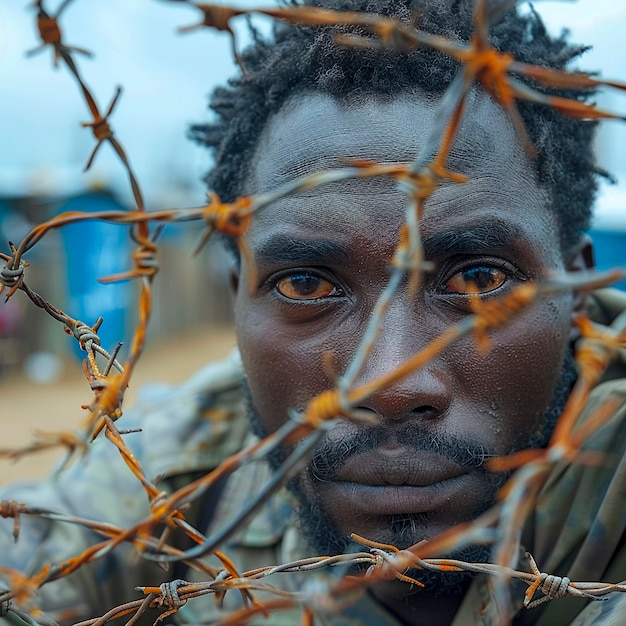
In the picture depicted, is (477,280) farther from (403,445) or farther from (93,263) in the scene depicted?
(93,263)

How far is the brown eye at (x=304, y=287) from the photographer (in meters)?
1.33

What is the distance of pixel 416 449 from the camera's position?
3.86ft

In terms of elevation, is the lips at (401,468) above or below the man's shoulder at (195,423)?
below

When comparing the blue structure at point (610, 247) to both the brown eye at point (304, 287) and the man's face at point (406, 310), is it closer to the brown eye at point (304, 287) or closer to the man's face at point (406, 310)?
the man's face at point (406, 310)

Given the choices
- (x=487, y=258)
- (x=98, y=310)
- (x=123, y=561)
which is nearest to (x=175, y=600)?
(x=487, y=258)

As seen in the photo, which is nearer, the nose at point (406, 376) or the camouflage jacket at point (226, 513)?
the nose at point (406, 376)

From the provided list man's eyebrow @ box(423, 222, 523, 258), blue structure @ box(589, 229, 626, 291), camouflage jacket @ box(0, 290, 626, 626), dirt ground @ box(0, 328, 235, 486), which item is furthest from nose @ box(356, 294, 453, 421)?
dirt ground @ box(0, 328, 235, 486)

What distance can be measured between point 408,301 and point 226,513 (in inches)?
32.3

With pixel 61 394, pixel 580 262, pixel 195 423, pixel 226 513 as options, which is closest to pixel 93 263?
pixel 61 394

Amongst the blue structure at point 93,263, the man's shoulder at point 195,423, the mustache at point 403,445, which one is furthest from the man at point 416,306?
Answer: the blue structure at point 93,263

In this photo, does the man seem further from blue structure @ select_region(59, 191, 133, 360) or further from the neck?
blue structure @ select_region(59, 191, 133, 360)

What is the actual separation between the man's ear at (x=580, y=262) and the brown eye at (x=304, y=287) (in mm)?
549

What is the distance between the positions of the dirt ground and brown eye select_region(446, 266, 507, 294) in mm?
4652

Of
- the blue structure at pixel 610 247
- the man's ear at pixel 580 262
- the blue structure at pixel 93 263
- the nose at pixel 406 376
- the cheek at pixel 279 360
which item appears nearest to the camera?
the nose at pixel 406 376
